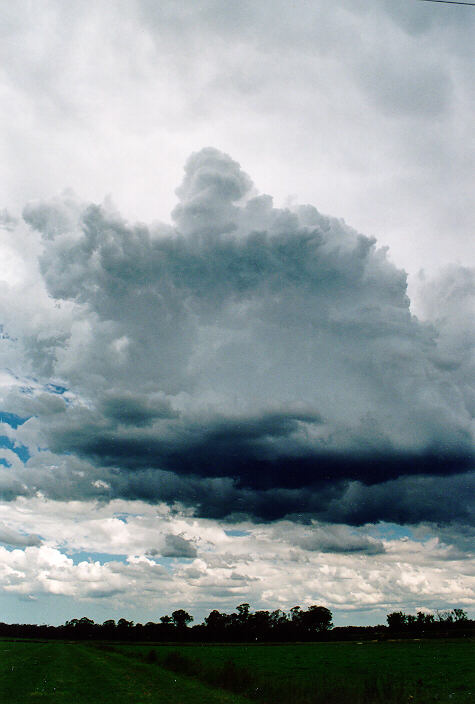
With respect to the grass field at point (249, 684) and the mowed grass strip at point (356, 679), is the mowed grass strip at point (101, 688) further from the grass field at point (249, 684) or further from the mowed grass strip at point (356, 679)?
the mowed grass strip at point (356, 679)

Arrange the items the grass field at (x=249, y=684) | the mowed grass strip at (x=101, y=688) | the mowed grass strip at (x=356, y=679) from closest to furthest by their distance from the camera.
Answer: the mowed grass strip at (x=101, y=688)
the grass field at (x=249, y=684)
the mowed grass strip at (x=356, y=679)

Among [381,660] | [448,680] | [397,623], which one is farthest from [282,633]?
[448,680]

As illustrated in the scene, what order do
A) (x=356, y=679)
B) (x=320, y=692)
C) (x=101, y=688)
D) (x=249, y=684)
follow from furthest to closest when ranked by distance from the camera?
1. (x=356, y=679)
2. (x=249, y=684)
3. (x=101, y=688)
4. (x=320, y=692)

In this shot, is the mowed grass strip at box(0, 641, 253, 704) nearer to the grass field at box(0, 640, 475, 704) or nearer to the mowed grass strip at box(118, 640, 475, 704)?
the grass field at box(0, 640, 475, 704)

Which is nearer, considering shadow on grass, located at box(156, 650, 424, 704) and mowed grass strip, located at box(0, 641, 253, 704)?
shadow on grass, located at box(156, 650, 424, 704)

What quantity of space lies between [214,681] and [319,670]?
65.5 feet

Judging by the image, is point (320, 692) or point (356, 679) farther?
point (356, 679)

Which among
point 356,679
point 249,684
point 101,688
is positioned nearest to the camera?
point 101,688

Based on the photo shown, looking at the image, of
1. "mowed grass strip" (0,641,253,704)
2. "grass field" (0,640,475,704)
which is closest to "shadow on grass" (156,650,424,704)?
"grass field" (0,640,475,704)

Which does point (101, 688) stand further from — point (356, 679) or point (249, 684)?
point (356, 679)

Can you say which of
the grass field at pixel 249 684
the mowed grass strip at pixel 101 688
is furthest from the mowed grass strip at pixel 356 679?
the mowed grass strip at pixel 101 688

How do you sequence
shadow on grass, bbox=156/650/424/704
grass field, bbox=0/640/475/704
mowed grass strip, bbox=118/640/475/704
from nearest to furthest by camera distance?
shadow on grass, bbox=156/650/424/704 → grass field, bbox=0/640/475/704 → mowed grass strip, bbox=118/640/475/704

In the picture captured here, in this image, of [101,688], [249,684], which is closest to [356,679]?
[249,684]

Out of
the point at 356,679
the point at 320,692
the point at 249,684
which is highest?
the point at 320,692
